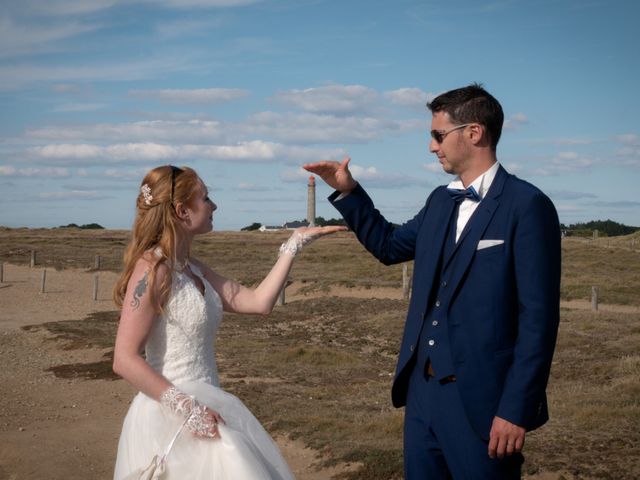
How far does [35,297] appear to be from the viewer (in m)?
Answer: 27.5

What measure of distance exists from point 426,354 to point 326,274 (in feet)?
106

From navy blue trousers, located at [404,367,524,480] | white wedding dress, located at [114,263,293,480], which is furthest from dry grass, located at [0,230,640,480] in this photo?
white wedding dress, located at [114,263,293,480]

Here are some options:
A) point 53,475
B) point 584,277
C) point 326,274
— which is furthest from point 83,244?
point 53,475

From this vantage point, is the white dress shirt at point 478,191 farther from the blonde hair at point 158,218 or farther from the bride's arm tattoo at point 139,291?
the bride's arm tattoo at point 139,291

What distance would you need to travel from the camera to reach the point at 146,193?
11.4ft

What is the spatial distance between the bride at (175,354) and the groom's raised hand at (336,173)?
0.59 meters

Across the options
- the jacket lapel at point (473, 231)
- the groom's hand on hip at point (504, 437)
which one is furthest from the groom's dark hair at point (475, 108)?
the groom's hand on hip at point (504, 437)

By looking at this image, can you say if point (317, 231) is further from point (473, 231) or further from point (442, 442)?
point (442, 442)

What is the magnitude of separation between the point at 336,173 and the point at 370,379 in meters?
9.40

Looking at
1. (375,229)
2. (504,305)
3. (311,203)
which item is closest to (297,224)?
(311,203)

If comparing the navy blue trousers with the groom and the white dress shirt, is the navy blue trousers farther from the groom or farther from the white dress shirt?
the white dress shirt

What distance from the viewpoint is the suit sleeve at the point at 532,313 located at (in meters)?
3.12

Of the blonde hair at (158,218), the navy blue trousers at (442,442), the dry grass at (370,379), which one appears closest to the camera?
the navy blue trousers at (442,442)

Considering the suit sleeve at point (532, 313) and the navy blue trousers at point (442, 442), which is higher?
the suit sleeve at point (532, 313)
